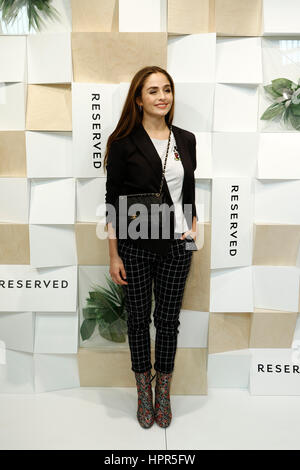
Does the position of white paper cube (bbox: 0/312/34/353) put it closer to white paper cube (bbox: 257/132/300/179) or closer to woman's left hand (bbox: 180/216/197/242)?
woman's left hand (bbox: 180/216/197/242)

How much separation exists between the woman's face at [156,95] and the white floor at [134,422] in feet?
4.91

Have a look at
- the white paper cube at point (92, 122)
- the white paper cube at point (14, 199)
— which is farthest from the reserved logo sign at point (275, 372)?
the white paper cube at point (14, 199)

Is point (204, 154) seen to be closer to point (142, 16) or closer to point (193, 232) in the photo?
point (193, 232)

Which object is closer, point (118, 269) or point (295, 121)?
point (118, 269)

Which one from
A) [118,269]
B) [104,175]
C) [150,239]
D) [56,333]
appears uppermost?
[104,175]

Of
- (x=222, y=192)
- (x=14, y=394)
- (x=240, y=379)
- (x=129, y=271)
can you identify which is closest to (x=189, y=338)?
(x=240, y=379)

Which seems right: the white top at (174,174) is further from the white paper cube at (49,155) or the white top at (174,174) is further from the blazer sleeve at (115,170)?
the white paper cube at (49,155)

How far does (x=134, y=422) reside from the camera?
220 cm

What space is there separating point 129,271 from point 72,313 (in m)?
0.55

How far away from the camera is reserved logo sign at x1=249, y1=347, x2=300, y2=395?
245 cm

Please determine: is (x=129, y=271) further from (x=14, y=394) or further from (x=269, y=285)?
(x=14, y=394)

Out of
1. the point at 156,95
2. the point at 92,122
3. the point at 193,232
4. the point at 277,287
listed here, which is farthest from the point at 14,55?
the point at 277,287

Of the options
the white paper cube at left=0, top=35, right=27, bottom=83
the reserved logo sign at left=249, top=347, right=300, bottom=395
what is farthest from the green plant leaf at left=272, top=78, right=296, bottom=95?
the reserved logo sign at left=249, top=347, right=300, bottom=395

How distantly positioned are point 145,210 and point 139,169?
0.18 m
